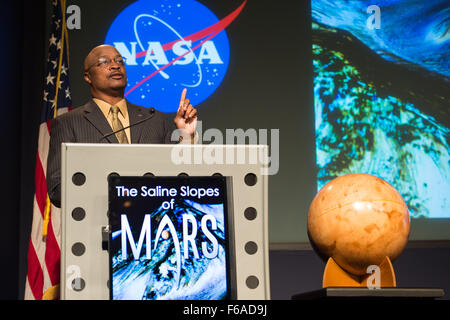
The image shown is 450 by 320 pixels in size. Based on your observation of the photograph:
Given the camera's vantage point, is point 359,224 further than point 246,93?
No

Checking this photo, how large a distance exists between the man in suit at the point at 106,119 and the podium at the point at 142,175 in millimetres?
471

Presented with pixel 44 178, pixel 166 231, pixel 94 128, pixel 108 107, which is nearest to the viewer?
pixel 166 231

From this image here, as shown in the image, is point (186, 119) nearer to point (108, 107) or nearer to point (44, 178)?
point (108, 107)

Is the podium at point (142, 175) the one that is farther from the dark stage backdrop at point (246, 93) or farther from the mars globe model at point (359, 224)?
the dark stage backdrop at point (246, 93)

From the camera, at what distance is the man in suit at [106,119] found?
214 cm

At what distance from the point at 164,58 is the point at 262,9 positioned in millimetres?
888

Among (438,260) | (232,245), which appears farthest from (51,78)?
(232,245)

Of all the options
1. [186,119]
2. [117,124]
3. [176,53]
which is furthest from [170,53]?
[186,119]

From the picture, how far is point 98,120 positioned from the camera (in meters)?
2.22

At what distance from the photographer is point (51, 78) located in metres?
4.77

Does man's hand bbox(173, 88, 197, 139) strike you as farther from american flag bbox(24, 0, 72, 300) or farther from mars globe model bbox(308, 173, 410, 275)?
american flag bbox(24, 0, 72, 300)

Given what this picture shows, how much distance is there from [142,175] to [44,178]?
336cm

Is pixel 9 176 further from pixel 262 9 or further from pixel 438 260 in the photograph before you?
pixel 438 260

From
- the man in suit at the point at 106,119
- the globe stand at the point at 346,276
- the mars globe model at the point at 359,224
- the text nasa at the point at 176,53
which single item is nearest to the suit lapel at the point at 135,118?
the man in suit at the point at 106,119
